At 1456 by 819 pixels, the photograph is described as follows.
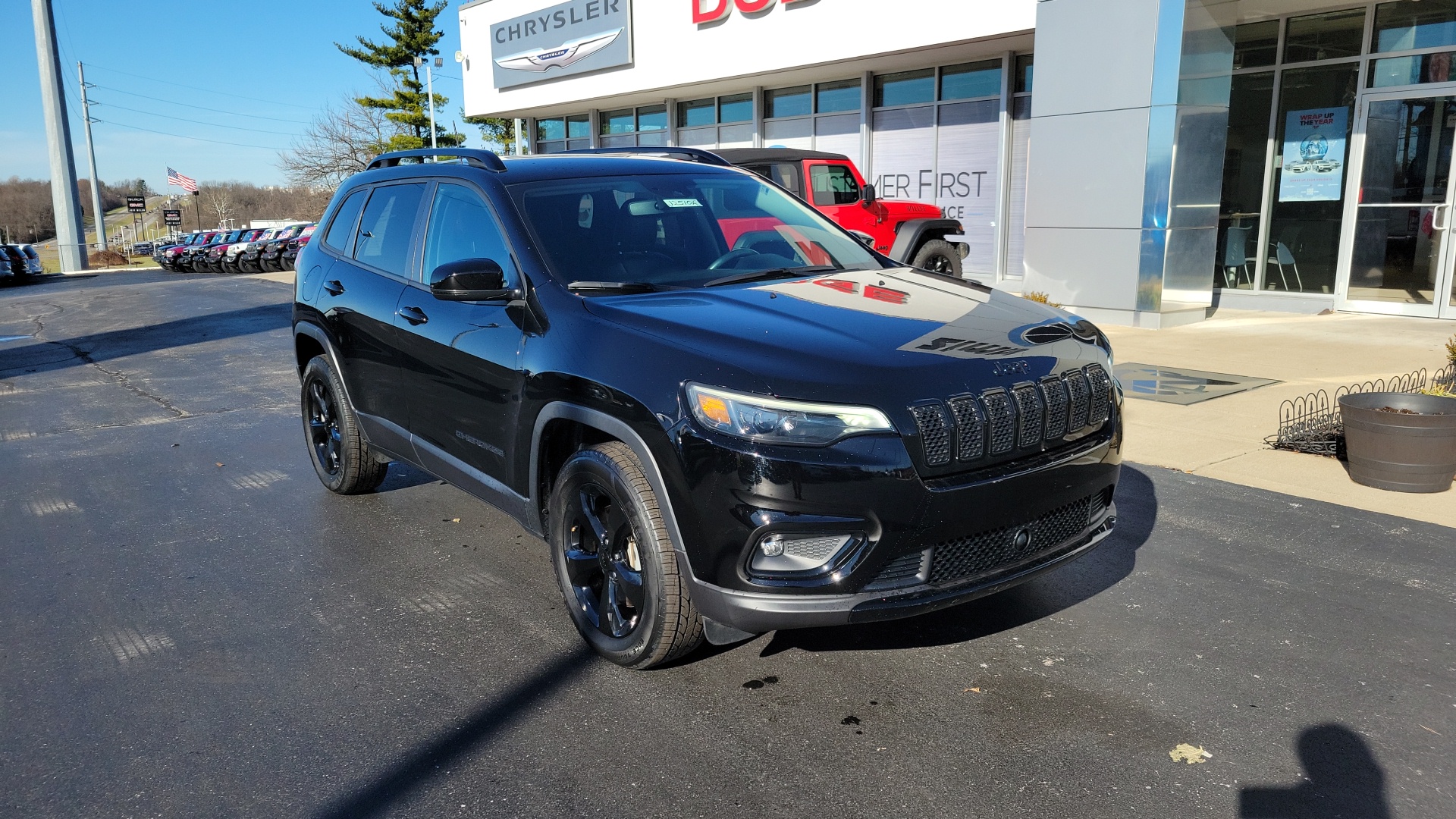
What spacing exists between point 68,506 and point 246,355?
6761mm

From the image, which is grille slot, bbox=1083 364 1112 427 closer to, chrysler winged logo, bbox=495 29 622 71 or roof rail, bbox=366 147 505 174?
roof rail, bbox=366 147 505 174

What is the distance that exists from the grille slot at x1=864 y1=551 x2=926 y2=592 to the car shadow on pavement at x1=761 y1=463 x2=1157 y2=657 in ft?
1.61

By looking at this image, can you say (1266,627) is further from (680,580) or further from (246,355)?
(246,355)

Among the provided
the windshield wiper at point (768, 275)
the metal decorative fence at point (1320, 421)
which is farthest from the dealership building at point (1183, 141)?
the windshield wiper at point (768, 275)

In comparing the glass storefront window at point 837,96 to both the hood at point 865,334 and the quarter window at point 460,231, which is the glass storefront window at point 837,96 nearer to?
the quarter window at point 460,231

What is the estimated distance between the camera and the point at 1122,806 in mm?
2734

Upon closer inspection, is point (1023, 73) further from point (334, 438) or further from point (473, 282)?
point (473, 282)

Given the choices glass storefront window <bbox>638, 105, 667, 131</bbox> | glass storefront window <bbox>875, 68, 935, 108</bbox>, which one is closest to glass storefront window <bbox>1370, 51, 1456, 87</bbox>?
glass storefront window <bbox>875, 68, 935, 108</bbox>

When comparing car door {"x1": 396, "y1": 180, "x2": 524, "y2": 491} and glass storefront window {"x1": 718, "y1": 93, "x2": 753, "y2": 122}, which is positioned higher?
glass storefront window {"x1": 718, "y1": 93, "x2": 753, "y2": 122}

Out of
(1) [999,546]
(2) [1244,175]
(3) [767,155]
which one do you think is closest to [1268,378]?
(3) [767,155]

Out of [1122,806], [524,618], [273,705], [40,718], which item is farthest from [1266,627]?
[40,718]

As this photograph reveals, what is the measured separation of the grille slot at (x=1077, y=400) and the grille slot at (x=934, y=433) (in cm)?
60

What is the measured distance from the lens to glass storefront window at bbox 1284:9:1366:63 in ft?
41.9

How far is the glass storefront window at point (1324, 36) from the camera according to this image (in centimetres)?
1277
